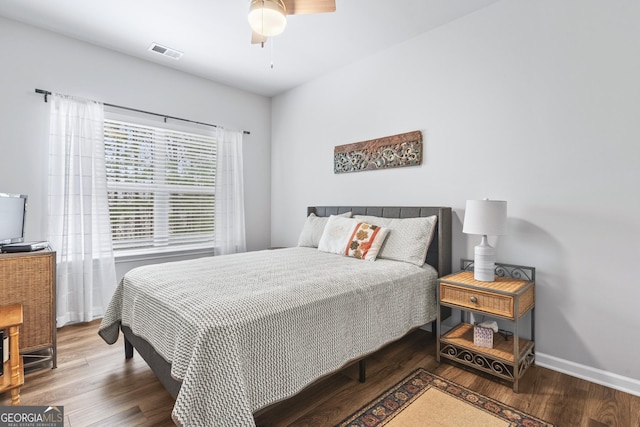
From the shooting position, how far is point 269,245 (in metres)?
4.56

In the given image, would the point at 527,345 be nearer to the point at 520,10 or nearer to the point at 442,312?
the point at 442,312

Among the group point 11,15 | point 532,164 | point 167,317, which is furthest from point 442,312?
point 11,15

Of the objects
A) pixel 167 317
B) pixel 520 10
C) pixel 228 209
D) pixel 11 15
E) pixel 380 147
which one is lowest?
pixel 167 317

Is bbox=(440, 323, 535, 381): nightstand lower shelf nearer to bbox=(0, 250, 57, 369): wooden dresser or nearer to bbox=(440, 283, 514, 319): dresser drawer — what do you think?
bbox=(440, 283, 514, 319): dresser drawer

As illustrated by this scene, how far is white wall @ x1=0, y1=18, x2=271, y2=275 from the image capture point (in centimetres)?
263

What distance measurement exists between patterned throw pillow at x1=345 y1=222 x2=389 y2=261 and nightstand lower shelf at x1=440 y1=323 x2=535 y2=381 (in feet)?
2.68

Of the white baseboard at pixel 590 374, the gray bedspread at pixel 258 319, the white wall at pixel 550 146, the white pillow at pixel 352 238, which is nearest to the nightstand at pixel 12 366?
the gray bedspread at pixel 258 319

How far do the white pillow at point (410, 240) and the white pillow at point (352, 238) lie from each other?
76 millimetres

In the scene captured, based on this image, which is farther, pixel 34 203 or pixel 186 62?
pixel 186 62

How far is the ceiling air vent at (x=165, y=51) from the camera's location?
304 centimetres

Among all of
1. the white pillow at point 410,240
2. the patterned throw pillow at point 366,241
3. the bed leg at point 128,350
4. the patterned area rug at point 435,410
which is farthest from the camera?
the patterned throw pillow at point 366,241

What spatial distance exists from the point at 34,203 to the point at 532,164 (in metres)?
4.14

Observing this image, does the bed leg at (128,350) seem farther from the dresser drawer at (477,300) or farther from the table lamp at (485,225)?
the table lamp at (485,225)

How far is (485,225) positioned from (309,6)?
71.9 inches
